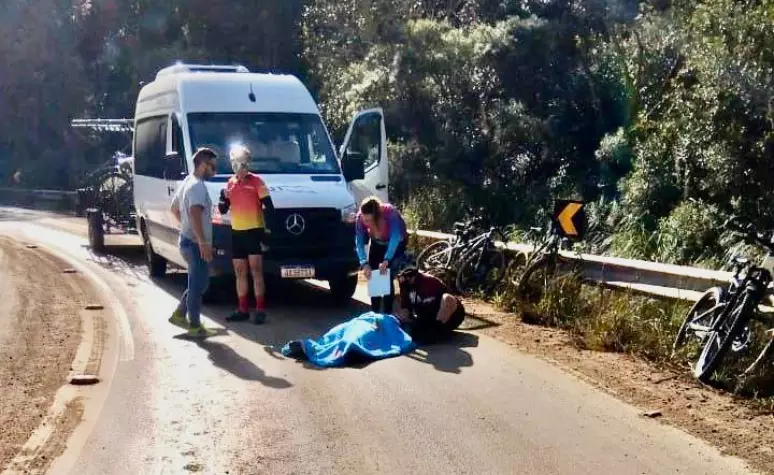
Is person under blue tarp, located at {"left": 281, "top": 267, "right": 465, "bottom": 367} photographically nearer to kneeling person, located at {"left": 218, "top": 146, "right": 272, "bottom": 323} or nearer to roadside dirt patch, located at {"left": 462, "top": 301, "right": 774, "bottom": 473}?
roadside dirt patch, located at {"left": 462, "top": 301, "right": 774, "bottom": 473}

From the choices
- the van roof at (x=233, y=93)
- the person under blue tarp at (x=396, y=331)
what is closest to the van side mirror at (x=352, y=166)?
the van roof at (x=233, y=93)

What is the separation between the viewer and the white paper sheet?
10.5 m

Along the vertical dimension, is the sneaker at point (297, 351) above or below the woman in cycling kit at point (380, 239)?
below

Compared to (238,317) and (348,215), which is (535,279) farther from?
(238,317)

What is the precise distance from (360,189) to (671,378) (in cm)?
765

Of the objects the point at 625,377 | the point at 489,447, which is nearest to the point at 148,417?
the point at 489,447

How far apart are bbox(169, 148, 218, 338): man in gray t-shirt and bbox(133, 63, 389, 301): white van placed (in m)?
1.16

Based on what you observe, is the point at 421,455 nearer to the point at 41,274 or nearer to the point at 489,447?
the point at 489,447

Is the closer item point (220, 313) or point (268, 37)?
point (220, 313)

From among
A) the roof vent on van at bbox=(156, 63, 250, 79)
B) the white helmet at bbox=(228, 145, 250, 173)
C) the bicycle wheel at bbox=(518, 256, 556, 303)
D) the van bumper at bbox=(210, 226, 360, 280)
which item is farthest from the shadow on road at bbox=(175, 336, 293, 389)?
the roof vent on van at bbox=(156, 63, 250, 79)

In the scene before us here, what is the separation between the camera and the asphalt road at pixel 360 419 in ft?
19.9

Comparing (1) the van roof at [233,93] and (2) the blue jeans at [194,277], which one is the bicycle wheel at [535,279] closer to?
(2) the blue jeans at [194,277]

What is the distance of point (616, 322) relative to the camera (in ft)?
30.7

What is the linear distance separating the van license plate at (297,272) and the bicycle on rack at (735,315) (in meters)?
4.74
